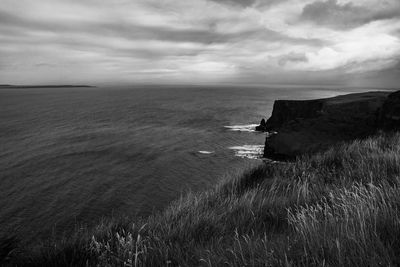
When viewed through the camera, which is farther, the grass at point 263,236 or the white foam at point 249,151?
the white foam at point 249,151

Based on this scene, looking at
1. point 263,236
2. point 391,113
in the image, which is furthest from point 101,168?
point 263,236

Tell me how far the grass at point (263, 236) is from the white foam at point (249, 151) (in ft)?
91.5

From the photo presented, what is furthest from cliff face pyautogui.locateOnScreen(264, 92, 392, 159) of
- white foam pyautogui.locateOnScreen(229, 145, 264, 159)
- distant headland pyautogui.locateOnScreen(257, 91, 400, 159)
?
white foam pyautogui.locateOnScreen(229, 145, 264, 159)

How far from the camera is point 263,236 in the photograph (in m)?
4.07

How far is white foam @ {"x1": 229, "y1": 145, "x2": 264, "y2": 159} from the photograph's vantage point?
1411 inches

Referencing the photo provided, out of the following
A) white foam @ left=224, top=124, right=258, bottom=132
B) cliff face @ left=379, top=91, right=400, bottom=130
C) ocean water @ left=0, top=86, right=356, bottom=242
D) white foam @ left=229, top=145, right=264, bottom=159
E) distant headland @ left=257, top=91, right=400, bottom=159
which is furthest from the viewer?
white foam @ left=224, top=124, right=258, bottom=132

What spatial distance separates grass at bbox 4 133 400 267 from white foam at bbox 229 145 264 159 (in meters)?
27.9

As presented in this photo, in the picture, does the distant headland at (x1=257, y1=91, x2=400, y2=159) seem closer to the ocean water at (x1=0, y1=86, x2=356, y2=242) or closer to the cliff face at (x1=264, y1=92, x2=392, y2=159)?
the cliff face at (x1=264, y1=92, x2=392, y2=159)

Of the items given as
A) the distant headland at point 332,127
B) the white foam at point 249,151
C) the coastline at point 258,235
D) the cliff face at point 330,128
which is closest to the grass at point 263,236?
the coastline at point 258,235

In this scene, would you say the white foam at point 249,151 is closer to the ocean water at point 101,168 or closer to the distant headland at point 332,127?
the ocean water at point 101,168

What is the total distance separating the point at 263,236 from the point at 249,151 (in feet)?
115

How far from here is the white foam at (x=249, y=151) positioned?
118 feet

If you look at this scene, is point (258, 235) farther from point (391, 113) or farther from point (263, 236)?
point (391, 113)

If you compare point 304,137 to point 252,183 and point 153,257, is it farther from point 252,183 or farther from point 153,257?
point 153,257
